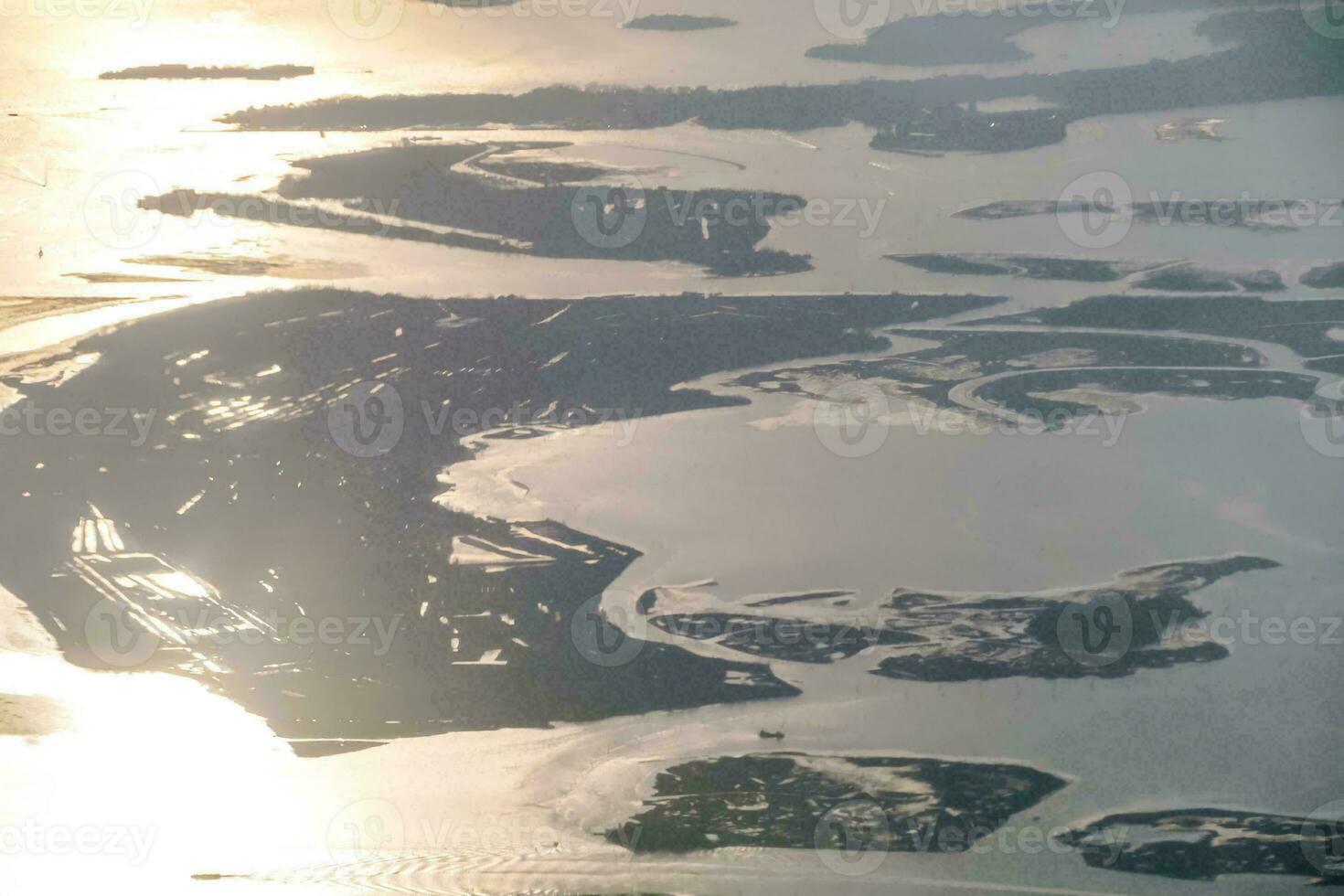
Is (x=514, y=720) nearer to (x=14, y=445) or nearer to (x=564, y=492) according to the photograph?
(x=564, y=492)

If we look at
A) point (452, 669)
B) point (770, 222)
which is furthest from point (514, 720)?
point (770, 222)

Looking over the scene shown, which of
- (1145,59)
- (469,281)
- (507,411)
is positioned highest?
(1145,59)

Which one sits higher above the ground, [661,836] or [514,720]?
[514,720]

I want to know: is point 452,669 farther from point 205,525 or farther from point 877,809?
point 877,809

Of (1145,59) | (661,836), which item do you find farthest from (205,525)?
(1145,59)

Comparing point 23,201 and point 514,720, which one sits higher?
point 23,201

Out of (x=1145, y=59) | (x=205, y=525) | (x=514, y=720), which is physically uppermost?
(x=1145, y=59)

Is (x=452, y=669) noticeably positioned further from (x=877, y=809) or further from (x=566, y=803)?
(x=877, y=809)
